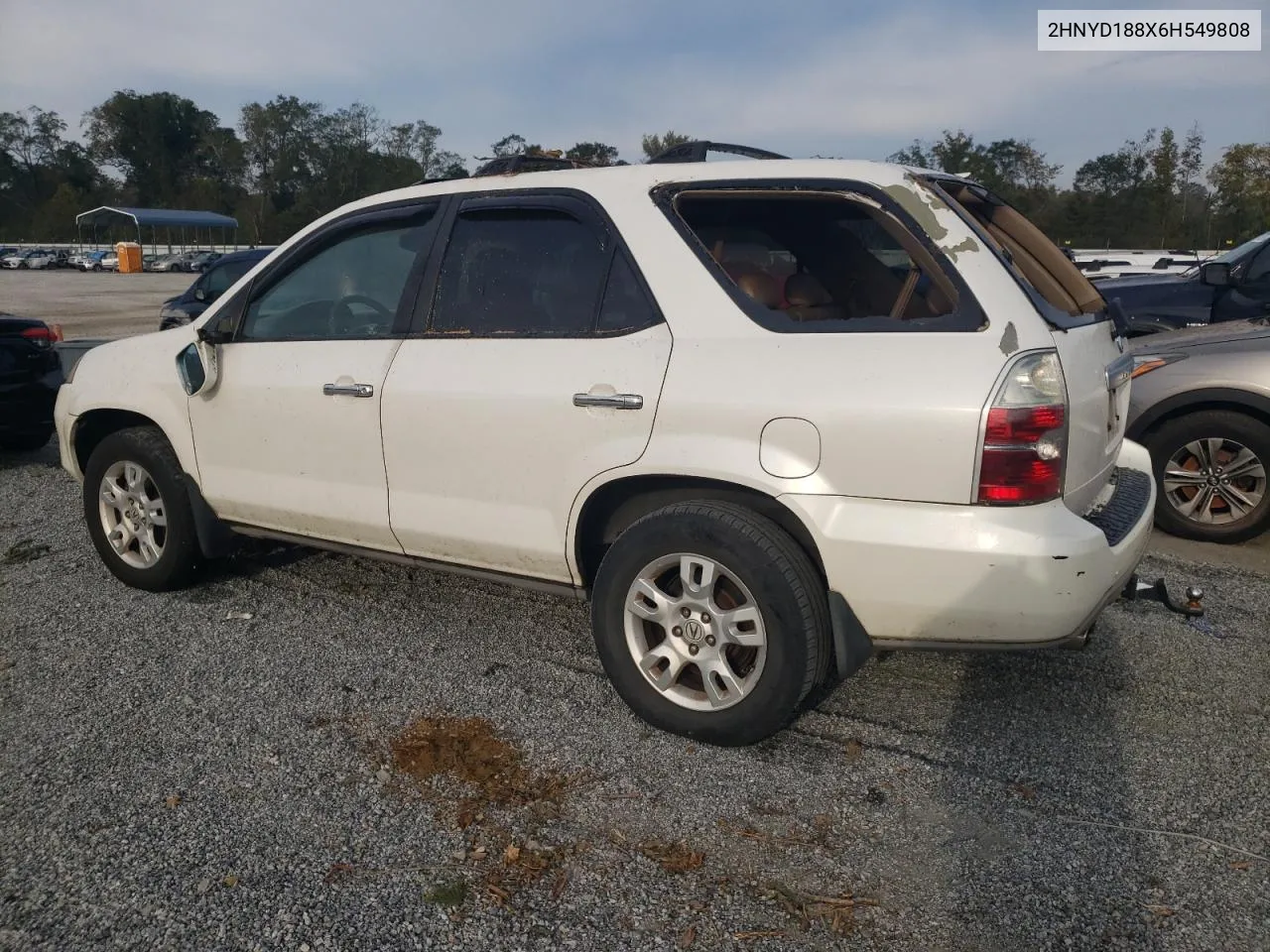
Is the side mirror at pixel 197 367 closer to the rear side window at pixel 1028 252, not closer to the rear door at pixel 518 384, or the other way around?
the rear door at pixel 518 384

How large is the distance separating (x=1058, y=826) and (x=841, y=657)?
74cm

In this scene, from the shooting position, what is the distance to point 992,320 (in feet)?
9.04

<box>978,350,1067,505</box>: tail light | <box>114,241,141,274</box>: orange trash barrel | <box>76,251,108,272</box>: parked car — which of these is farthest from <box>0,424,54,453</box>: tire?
<box>76,251,108,272</box>: parked car

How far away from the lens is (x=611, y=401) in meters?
3.18

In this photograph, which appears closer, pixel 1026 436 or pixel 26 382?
pixel 1026 436

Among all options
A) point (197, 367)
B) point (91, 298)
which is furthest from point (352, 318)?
point (91, 298)

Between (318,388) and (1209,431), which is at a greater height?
(318,388)

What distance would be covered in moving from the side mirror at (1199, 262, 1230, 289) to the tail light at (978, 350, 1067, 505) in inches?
198

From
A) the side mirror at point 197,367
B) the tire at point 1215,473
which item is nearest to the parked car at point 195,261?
the side mirror at point 197,367

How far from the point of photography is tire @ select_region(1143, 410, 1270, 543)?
536 centimetres

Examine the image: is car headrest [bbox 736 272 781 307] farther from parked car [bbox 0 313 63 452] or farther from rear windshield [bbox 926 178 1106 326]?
parked car [bbox 0 313 63 452]

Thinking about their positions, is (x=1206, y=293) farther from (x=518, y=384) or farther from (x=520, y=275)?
(x=518, y=384)

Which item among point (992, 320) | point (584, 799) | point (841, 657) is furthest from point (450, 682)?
point (992, 320)

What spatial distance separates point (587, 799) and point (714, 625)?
65 cm
